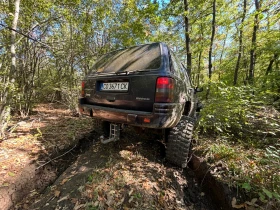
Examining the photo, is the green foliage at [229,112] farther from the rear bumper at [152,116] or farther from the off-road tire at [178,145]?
the rear bumper at [152,116]

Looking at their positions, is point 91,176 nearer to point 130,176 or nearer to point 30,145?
point 130,176

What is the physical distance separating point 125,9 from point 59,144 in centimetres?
675

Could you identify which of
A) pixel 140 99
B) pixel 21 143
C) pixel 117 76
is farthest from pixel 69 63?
pixel 140 99

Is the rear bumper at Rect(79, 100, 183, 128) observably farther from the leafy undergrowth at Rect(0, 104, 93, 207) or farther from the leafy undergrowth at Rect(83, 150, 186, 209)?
the leafy undergrowth at Rect(0, 104, 93, 207)

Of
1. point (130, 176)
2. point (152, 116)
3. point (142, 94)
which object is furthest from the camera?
point (130, 176)

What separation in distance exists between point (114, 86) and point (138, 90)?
0.44 m

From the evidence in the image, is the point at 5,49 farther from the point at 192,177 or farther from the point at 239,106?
the point at 239,106

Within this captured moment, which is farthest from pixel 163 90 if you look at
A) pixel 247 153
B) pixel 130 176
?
pixel 247 153

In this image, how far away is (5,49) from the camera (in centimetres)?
416

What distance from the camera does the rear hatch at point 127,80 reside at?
1891 millimetres

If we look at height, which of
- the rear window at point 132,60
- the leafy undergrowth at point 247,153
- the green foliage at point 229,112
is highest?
the rear window at point 132,60

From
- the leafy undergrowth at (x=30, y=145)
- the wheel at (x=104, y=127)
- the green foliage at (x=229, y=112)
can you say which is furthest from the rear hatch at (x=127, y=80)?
the green foliage at (x=229, y=112)

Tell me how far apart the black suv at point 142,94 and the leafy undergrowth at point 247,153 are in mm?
535

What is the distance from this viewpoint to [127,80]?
2.04 m
